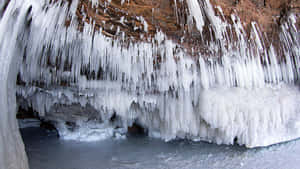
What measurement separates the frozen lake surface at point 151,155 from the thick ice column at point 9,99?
Answer: 111cm

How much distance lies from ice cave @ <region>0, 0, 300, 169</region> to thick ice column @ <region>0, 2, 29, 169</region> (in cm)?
1

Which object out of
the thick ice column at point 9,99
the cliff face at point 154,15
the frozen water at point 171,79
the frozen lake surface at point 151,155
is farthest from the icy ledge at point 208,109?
the thick ice column at point 9,99

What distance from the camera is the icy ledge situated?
325cm

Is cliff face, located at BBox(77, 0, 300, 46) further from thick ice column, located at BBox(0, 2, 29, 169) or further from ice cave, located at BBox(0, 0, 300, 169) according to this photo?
thick ice column, located at BBox(0, 2, 29, 169)

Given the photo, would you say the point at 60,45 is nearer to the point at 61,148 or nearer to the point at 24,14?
the point at 24,14

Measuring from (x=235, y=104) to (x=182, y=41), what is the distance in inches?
47.8

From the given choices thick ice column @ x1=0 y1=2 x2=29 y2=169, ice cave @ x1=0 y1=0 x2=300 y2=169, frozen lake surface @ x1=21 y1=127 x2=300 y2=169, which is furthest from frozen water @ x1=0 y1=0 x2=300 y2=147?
thick ice column @ x1=0 y1=2 x2=29 y2=169

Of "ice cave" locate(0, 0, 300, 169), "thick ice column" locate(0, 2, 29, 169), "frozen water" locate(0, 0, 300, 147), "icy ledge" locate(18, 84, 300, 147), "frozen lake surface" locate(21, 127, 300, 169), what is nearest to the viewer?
"thick ice column" locate(0, 2, 29, 169)

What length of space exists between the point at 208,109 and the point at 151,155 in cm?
112

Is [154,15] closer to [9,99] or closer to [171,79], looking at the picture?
[171,79]

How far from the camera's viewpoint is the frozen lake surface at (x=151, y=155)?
3.12 metres

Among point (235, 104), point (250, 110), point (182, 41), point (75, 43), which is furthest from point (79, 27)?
point (250, 110)

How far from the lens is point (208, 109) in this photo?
3232 millimetres

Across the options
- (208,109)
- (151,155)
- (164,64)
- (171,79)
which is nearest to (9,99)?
(164,64)
